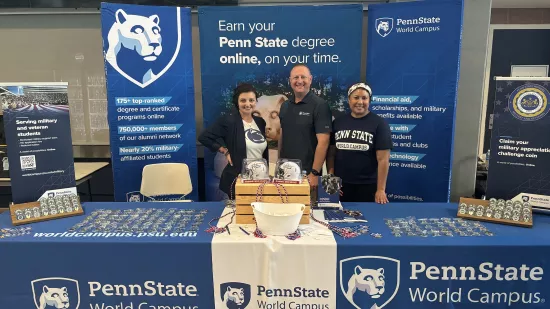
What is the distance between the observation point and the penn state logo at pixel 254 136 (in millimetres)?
3496

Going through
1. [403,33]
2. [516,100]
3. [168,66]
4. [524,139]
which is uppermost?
[403,33]

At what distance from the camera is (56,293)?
70.7 inches

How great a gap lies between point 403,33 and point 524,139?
169 cm

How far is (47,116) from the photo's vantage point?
7.21 feet

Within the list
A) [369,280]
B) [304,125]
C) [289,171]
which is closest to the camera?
[369,280]

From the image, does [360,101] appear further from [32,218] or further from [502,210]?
[32,218]

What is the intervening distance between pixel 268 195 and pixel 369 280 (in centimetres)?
63

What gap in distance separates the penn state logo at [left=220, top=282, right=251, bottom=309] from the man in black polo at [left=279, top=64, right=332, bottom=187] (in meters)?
1.60

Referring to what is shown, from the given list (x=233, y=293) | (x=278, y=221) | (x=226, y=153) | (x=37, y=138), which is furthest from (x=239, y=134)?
Answer: (x=233, y=293)

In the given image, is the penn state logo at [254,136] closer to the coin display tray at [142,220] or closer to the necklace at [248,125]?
the necklace at [248,125]

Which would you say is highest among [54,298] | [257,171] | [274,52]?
[274,52]

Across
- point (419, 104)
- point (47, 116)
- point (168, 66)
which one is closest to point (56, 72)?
point (168, 66)

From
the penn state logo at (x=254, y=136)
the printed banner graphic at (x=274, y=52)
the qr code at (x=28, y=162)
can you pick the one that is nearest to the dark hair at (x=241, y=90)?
the printed banner graphic at (x=274, y=52)

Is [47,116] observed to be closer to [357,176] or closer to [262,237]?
[262,237]
